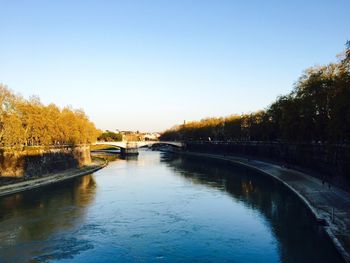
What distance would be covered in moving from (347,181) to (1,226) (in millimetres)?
32035

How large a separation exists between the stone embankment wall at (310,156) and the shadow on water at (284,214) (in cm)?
539

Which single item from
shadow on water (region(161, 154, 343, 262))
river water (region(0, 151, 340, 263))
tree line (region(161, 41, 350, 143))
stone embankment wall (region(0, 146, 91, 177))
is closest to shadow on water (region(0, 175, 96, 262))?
river water (region(0, 151, 340, 263))

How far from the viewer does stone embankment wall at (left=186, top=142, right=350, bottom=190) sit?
136 feet

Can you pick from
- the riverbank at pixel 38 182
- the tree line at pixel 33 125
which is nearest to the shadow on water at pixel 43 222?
the riverbank at pixel 38 182

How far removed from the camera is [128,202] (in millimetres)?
41188

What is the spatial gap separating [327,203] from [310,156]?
919 inches

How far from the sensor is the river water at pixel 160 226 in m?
23.6

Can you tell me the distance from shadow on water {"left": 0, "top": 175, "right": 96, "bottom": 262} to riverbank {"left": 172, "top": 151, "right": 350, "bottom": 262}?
15.4m

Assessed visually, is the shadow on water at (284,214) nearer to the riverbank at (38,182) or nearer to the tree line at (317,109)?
A: the tree line at (317,109)

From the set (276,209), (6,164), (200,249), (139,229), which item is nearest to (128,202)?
(139,229)

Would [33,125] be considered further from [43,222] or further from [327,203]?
[327,203]

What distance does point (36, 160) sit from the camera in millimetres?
60250

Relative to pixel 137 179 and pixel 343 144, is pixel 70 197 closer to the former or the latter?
pixel 137 179

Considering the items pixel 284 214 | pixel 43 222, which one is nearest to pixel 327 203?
pixel 284 214
